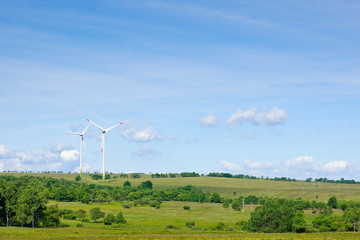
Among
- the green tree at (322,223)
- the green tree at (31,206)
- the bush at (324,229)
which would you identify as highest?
the green tree at (31,206)

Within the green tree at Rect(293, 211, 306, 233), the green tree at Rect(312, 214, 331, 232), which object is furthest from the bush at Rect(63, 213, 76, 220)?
the green tree at Rect(312, 214, 331, 232)

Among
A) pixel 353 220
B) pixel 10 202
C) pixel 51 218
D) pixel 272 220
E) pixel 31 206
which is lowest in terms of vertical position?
pixel 353 220

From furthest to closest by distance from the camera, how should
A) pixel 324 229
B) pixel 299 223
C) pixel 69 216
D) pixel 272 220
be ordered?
pixel 69 216 → pixel 324 229 → pixel 299 223 → pixel 272 220

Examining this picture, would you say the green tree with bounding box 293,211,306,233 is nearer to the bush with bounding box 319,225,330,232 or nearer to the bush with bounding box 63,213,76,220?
the bush with bounding box 319,225,330,232

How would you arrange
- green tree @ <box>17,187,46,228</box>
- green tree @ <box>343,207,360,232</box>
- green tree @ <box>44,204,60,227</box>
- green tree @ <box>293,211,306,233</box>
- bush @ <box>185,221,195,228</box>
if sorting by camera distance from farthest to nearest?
1. green tree @ <box>343,207,360,232</box>
2. bush @ <box>185,221,195,228</box>
3. green tree @ <box>293,211,306,233</box>
4. green tree @ <box>44,204,60,227</box>
5. green tree @ <box>17,187,46,228</box>

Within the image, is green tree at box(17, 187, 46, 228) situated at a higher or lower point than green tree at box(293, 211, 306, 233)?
higher

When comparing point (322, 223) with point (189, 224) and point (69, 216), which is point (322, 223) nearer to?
point (189, 224)

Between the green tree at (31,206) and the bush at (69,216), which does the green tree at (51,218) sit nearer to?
the green tree at (31,206)

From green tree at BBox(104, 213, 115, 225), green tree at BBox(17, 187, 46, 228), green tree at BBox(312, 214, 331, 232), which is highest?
green tree at BBox(17, 187, 46, 228)

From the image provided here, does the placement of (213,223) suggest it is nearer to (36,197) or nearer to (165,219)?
(165,219)

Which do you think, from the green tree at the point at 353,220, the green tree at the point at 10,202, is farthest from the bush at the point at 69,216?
the green tree at the point at 353,220

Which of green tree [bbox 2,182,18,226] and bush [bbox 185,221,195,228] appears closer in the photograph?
green tree [bbox 2,182,18,226]

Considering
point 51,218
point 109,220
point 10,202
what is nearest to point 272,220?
point 109,220

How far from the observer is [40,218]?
143 metres
